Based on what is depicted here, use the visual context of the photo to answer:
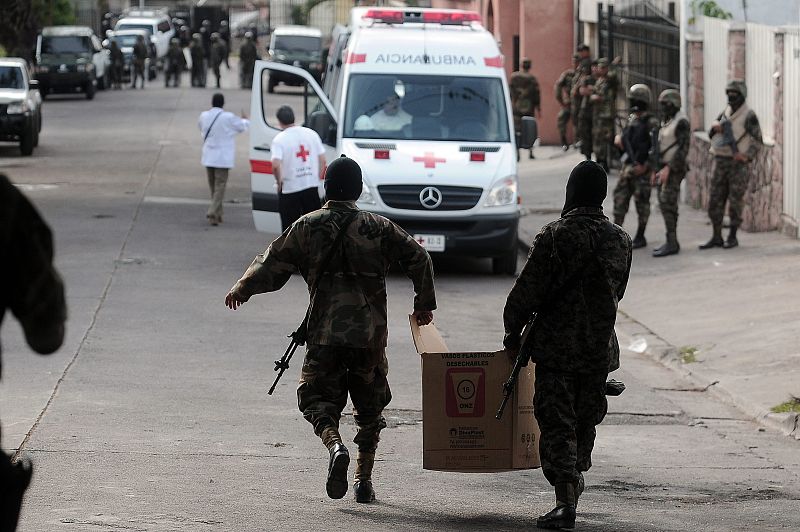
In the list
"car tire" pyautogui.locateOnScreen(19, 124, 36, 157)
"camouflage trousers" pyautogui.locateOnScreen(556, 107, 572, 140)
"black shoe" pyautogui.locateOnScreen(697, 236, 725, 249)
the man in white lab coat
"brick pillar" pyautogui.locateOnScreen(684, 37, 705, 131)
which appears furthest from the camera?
"camouflage trousers" pyautogui.locateOnScreen(556, 107, 572, 140)

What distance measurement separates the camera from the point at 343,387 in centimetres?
676

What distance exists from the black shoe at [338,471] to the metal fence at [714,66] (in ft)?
44.8

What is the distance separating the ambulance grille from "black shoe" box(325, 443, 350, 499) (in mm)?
8450

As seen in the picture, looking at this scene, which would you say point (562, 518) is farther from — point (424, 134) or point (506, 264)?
point (424, 134)

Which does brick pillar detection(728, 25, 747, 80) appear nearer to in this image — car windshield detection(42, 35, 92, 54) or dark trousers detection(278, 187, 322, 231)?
dark trousers detection(278, 187, 322, 231)

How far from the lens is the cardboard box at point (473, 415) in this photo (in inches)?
257

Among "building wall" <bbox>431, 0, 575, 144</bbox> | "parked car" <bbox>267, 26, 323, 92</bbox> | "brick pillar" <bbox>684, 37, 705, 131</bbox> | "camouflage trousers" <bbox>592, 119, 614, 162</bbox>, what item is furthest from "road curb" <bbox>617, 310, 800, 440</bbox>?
"parked car" <bbox>267, 26, 323, 92</bbox>

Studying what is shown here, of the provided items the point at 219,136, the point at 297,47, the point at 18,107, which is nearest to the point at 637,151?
the point at 219,136

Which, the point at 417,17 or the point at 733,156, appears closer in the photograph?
the point at 733,156

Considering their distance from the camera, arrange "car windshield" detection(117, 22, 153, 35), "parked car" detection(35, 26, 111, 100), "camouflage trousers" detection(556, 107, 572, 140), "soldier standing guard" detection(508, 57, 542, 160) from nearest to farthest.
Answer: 1. "soldier standing guard" detection(508, 57, 542, 160)
2. "camouflage trousers" detection(556, 107, 572, 140)
3. "parked car" detection(35, 26, 111, 100)
4. "car windshield" detection(117, 22, 153, 35)

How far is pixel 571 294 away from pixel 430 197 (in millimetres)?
8545

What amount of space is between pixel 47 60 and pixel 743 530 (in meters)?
38.4

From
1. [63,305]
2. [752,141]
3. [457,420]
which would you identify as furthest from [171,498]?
[752,141]

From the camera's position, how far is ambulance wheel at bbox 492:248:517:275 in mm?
15328
